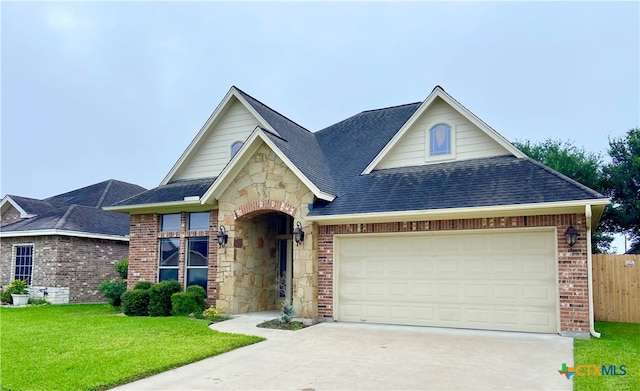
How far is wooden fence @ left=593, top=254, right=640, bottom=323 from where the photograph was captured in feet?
43.5

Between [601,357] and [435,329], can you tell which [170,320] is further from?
[601,357]

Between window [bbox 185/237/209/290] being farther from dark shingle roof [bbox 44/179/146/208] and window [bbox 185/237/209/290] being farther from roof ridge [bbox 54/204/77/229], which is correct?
dark shingle roof [bbox 44/179/146/208]

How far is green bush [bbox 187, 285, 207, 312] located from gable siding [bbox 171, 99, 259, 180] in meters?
3.78

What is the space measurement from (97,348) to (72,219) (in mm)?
12744

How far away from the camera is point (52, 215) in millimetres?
20359

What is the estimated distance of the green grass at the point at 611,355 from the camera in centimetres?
607

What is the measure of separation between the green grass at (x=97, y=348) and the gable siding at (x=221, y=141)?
524cm

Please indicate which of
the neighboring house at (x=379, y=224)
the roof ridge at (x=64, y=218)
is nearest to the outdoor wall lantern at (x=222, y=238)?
the neighboring house at (x=379, y=224)

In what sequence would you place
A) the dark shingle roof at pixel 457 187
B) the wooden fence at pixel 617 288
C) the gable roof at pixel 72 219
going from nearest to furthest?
the dark shingle roof at pixel 457 187 < the wooden fence at pixel 617 288 < the gable roof at pixel 72 219

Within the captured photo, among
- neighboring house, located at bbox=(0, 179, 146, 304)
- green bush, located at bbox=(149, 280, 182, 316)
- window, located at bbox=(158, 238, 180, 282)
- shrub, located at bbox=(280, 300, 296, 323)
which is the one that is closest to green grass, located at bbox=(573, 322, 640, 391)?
shrub, located at bbox=(280, 300, 296, 323)

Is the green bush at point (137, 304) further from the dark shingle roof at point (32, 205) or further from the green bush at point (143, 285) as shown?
the dark shingle roof at point (32, 205)

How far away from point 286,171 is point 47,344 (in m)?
6.62

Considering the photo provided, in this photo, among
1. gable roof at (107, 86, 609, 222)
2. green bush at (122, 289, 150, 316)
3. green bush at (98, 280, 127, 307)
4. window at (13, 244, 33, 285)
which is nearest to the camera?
gable roof at (107, 86, 609, 222)

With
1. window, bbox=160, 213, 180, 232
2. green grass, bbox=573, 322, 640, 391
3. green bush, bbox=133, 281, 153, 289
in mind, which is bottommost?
green grass, bbox=573, 322, 640, 391
